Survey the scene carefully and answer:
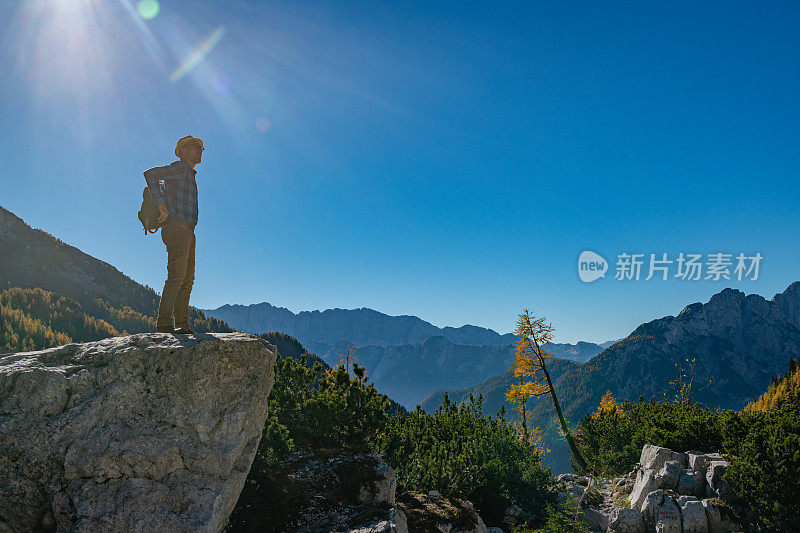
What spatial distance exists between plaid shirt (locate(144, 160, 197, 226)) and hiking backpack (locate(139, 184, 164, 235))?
0.46 feet

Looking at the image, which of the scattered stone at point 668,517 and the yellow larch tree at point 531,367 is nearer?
the scattered stone at point 668,517

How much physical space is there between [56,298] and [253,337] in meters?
133

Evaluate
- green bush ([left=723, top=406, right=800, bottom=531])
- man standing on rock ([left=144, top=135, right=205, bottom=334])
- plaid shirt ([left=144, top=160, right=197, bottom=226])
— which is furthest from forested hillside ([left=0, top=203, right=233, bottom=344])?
green bush ([left=723, top=406, right=800, bottom=531])

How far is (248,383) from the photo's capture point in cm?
701

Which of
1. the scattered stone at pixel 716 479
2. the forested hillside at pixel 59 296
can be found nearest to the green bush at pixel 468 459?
the scattered stone at pixel 716 479

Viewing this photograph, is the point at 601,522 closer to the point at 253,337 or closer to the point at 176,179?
the point at 253,337

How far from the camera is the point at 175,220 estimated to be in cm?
761

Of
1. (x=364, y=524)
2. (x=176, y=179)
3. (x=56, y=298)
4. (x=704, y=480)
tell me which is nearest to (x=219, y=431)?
(x=364, y=524)

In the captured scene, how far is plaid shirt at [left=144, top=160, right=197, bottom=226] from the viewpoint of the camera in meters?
7.39

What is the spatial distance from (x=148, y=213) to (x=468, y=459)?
11977 mm

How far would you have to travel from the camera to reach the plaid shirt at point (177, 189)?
291 inches

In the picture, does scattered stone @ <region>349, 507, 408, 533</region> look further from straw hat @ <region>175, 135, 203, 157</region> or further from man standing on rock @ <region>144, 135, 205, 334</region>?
straw hat @ <region>175, 135, 203, 157</region>

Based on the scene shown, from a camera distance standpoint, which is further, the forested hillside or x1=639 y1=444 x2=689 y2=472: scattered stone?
the forested hillside

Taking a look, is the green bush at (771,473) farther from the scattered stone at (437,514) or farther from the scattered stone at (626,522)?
the scattered stone at (437,514)
